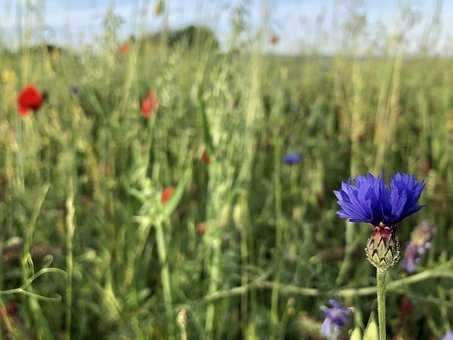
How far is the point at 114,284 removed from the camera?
148 centimetres

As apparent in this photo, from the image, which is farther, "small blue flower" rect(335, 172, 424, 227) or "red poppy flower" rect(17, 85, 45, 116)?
"red poppy flower" rect(17, 85, 45, 116)

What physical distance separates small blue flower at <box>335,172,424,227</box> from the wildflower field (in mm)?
251

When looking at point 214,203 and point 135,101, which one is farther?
point 135,101

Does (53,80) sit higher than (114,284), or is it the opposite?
(53,80)

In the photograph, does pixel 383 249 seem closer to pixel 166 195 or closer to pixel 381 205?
pixel 381 205

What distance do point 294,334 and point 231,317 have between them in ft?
0.50

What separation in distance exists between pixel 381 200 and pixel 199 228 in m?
1.03

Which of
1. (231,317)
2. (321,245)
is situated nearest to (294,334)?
(231,317)

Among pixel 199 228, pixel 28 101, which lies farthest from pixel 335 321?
pixel 28 101

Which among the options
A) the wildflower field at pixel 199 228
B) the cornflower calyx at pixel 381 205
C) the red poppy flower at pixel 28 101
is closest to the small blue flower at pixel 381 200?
the cornflower calyx at pixel 381 205

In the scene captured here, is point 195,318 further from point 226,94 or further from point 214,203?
point 226,94

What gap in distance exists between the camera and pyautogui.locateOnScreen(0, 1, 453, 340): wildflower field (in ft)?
4.10

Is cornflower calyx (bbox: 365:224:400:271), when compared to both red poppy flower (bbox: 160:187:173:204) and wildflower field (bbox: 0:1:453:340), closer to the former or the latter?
wildflower field (bbox: 0:1:453:340)

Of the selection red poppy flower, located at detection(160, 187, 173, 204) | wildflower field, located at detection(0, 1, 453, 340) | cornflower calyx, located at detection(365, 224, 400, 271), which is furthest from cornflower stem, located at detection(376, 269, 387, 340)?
red poppy flower, located at detection(160, 187, 173, 204)
